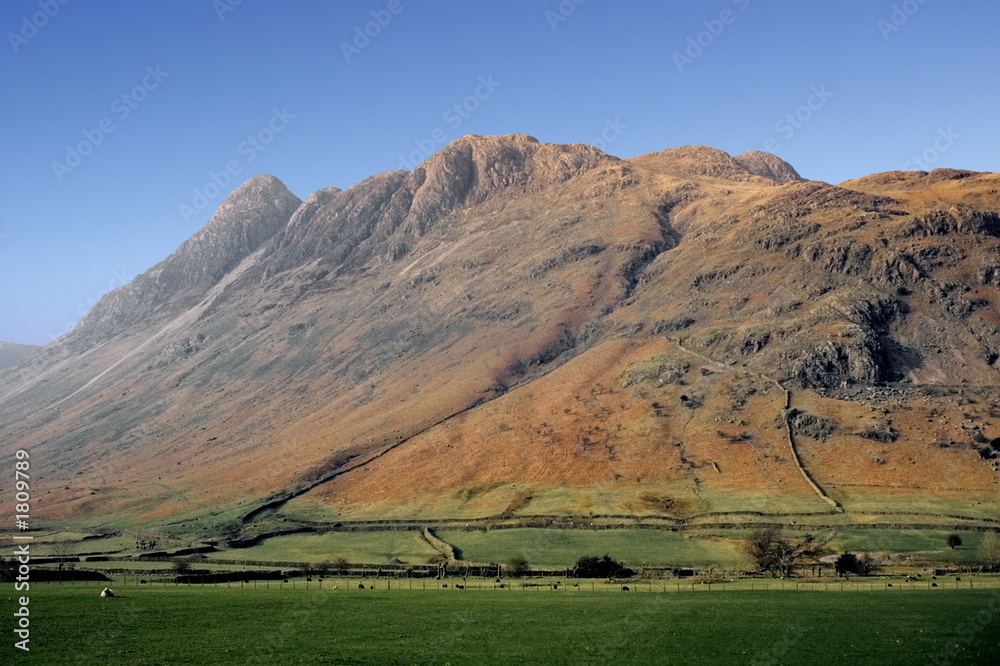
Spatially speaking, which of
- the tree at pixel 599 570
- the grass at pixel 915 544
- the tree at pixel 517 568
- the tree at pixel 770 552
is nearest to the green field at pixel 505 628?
the tree at pixel 599 570

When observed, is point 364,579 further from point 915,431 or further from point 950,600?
point 915,431

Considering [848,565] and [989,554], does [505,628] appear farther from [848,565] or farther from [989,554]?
[989,554]

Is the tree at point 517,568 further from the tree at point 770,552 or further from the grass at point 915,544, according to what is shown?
the grass at point 915,544

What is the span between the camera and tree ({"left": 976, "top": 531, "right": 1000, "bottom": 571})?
10388 centimetres

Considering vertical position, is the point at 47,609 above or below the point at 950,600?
above

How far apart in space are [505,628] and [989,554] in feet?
256

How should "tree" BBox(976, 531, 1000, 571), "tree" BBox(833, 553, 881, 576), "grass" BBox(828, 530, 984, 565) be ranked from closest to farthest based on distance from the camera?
"tree" BBox(833, 553, 881, 576)
"tree" BBox(976, 531, 1000, 571)
"grass" BBox(828, 530, 984, 565)

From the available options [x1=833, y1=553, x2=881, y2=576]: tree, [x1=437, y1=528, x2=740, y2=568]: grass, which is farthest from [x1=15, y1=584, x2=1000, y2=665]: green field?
[x1=437, y1=528, x2=740, y2=568]: grass

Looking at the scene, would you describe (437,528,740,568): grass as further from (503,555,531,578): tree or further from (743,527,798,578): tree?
(503,555,531,578): tree

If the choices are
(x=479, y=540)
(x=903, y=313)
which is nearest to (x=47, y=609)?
(x=479, y=540)

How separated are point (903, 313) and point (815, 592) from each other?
137 meters

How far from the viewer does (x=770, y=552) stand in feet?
362

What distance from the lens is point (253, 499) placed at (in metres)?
182

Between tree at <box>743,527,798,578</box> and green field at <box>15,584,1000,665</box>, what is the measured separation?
2981cm
